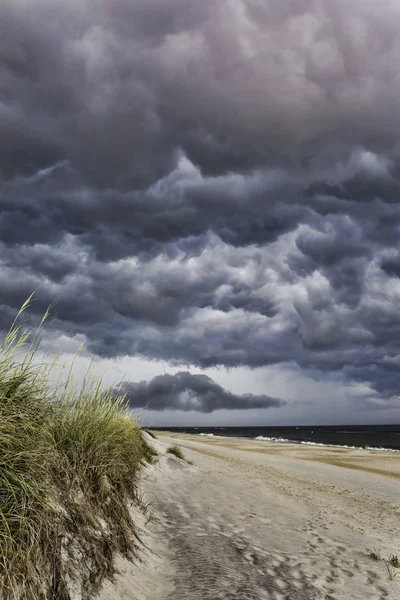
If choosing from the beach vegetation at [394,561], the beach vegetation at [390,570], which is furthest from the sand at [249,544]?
the beach vegetation at [394,561]

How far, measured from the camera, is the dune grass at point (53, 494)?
159 inches

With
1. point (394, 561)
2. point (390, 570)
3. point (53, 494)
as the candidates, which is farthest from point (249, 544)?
point (53, 494)

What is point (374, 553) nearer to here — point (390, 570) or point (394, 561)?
point (394, 561)

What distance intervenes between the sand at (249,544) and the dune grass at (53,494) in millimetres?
528

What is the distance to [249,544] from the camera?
7.57 m

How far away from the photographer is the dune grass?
159 inches

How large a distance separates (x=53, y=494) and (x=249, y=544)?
415cm

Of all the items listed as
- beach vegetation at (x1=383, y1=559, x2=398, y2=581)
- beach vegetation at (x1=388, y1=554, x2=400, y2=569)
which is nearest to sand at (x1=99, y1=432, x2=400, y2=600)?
beach vegetation at (x1=383, y1=559, x2=398, y2=581)

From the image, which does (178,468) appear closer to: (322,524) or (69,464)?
(322,524)

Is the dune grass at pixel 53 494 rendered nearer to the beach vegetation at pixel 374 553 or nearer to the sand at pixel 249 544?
the sand at pixel 249 544

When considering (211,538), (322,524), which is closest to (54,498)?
(211,538)

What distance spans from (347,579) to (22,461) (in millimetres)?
5096

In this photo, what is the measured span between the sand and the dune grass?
0.53 m

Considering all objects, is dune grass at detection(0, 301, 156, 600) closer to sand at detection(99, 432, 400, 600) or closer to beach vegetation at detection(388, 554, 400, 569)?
sand at detection(99, 432, 400, 600)
